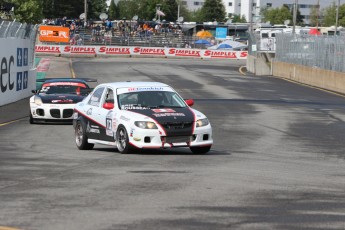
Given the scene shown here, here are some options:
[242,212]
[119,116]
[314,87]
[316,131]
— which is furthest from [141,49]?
[242,212]

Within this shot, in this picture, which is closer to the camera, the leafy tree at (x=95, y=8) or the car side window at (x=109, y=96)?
the car side window at (x=109, y=96)

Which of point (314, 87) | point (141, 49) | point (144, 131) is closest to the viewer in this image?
point (144, 131)

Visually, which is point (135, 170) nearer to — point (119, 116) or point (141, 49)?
point (119, 116)

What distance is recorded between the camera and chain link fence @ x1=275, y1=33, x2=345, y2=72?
142 feet

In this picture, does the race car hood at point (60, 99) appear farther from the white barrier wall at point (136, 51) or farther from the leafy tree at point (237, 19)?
the leafy tree at point (237, 19)

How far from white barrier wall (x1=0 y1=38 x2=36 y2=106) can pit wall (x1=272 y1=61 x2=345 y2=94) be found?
1444cm

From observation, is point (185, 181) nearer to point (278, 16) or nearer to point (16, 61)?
point (16, 61)

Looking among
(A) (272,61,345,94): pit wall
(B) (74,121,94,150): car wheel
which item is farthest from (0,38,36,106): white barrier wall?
(B) (74,121,94,150): car wheel

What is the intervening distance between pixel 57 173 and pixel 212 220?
15.9 ft

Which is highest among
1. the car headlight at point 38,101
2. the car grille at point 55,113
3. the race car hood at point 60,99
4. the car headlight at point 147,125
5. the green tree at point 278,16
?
the green tree at point 278,16

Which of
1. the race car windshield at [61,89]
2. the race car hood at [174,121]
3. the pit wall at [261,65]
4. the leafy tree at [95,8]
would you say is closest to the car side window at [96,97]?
the race car hood at [174,121]

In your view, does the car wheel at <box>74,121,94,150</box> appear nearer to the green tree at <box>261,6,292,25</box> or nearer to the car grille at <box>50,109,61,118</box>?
the car grille at <box>50,109,61,118</box>

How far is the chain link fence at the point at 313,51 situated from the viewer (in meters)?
43.3

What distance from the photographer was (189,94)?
134ft
